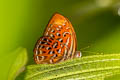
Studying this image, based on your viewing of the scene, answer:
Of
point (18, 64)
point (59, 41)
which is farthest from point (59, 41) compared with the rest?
point (18, 64)

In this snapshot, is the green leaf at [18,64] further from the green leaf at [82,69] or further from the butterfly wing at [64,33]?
the butterfly wing at [64,33]

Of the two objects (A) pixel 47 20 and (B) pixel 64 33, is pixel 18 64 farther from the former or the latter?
(B) pixel 64 33

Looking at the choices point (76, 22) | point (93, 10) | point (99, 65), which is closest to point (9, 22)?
point (99, 65)

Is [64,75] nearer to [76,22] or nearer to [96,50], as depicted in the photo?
[96,50]

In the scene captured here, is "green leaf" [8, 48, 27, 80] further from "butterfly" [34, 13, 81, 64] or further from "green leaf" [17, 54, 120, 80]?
"butterfly" [34, 13, 81, 64]

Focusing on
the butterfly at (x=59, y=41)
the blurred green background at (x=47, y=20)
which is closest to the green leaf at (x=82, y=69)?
the blurred green background at (x=47, y=20)

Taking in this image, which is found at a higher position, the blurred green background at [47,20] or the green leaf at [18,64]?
the blurred green background at [47,20]

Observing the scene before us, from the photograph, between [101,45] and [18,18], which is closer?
[18,18]
